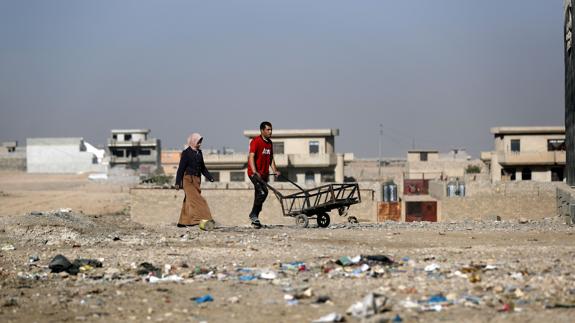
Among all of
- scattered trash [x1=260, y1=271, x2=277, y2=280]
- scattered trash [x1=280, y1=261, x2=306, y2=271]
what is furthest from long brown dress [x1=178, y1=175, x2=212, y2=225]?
scattered trash [x1=260, y1=271, x2=277, y2=280]

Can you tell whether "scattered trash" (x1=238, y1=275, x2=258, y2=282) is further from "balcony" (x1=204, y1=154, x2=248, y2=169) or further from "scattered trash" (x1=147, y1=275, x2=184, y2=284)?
→ "balcony" (x1=204, y1=154, x2=248, y2=169)

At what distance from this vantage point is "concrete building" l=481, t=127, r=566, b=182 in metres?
63.5

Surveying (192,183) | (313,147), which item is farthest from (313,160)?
(192,183)

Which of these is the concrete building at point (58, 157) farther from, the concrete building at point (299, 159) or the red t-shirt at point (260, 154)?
the red t-shirt at point (260, 154)

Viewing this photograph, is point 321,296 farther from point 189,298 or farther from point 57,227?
point 57,227

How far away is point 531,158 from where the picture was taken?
6356 cm

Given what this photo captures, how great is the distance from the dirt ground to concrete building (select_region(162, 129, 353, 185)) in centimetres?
4720

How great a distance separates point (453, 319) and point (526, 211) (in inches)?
1370

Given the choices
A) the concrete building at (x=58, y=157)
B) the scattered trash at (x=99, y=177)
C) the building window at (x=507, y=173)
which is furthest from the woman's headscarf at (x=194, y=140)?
the concrete building at (x=58, y=157)

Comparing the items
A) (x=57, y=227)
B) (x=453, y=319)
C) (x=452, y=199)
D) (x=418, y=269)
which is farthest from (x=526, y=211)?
(x=453, y=319)

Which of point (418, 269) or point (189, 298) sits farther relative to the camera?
point (418, 269)

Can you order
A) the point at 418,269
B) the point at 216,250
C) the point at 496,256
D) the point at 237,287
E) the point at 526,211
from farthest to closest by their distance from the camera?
the point at 526,211 → the point at 216,250 → the point at 496,256 → the point at 418,269 → the point at 237,287

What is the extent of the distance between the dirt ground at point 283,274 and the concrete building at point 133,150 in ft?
301

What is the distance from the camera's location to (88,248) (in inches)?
567
